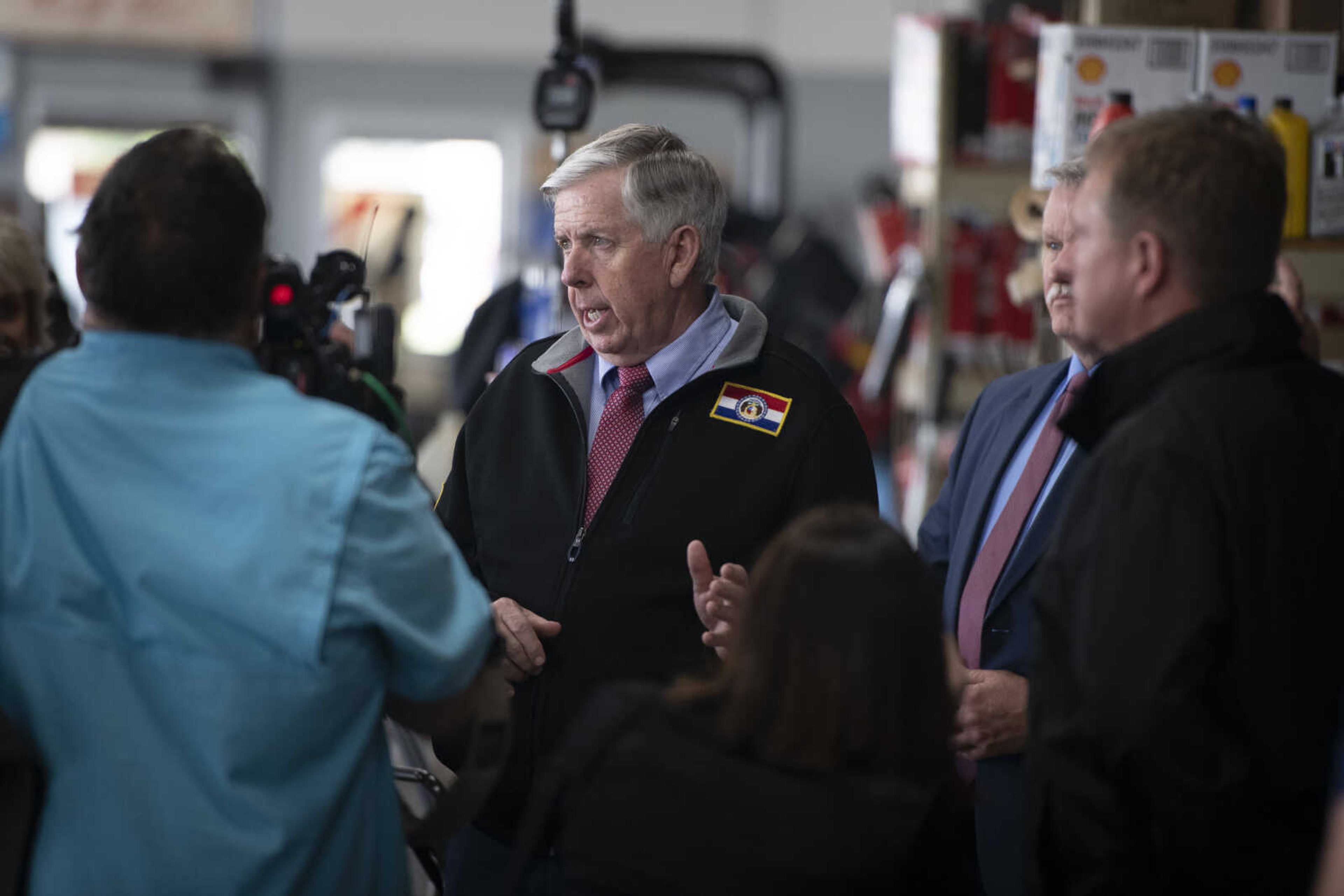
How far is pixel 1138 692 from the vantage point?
56.7 inches

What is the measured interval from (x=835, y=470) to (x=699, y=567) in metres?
0.29

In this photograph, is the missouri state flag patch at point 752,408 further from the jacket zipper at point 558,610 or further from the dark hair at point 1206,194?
the dark hair at point 1206,194

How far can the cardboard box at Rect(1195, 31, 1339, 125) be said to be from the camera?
121 inches

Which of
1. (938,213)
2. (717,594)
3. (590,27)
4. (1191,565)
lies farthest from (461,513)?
(590,27)

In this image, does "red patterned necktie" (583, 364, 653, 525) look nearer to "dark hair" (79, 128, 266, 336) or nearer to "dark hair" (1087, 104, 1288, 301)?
"dark hair" (79, 128, 266, 336)

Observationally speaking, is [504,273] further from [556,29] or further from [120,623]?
[120,623]

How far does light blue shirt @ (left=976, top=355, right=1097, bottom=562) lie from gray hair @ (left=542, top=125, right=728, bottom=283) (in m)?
0.57

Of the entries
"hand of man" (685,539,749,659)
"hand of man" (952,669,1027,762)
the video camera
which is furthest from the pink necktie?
the video camera

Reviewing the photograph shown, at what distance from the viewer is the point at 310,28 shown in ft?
36.6

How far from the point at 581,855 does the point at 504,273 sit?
Result: 33.3 feet

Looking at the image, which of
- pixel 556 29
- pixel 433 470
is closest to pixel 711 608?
pixel 433 470

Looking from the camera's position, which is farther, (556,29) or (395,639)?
(556,29)

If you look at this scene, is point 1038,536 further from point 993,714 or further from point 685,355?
point 685,355

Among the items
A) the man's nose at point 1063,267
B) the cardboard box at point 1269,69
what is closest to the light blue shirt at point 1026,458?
the man's nose at point 1063,267
